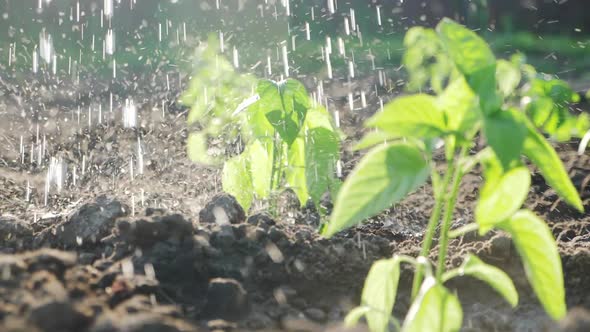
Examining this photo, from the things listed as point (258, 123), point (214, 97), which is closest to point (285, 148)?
point (258, 123)

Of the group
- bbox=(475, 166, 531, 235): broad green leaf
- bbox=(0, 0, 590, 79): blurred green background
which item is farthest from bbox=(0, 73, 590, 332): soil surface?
bbox=(0, 0, 590, 79): blurred green background

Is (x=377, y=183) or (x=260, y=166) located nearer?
(x=377, y=183)

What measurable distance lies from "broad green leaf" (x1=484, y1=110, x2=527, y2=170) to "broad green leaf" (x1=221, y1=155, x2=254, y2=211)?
138cm

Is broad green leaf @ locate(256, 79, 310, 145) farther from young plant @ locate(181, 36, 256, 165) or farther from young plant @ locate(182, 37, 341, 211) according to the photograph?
young plant @ locate(181, 36, 256, 165)

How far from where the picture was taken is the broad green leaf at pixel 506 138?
1098 millimetres

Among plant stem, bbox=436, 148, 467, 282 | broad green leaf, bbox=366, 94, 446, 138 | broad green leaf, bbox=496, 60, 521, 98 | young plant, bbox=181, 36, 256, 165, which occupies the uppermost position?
young plant, bbox=181, 36, 256, 165

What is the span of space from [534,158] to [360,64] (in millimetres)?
6401

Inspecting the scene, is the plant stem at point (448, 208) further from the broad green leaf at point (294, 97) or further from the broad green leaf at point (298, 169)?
the broad green leaf at point (298, 169)

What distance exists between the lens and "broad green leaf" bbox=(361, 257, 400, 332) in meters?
1.28

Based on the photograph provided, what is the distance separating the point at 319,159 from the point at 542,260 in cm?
106

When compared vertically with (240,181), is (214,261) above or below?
below

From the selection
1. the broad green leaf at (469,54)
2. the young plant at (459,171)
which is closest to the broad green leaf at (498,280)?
the young plant at (459,171)

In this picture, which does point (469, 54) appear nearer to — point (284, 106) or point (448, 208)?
point (448, 208)

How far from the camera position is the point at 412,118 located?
46.3 inches
